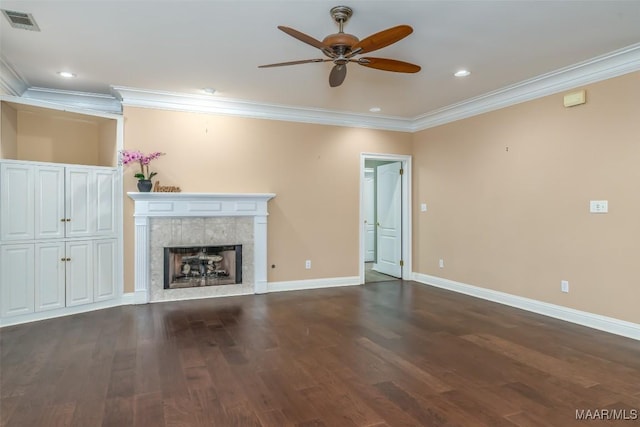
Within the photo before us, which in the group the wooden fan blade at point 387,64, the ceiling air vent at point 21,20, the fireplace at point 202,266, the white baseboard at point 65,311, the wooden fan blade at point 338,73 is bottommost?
the white baseboard at point 65,311

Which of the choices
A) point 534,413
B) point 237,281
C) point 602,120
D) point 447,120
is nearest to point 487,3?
point 602,120

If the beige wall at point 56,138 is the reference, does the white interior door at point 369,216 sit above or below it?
below

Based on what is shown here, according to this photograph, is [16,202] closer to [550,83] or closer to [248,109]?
[248,109]

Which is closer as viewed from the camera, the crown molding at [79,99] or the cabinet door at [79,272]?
the cabinet door at [79,272]

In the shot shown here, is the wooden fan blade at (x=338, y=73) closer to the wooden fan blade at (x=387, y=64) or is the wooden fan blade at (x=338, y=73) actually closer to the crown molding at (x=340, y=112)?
the wooden fan blade at (x=387, y=64)

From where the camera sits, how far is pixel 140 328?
399cm

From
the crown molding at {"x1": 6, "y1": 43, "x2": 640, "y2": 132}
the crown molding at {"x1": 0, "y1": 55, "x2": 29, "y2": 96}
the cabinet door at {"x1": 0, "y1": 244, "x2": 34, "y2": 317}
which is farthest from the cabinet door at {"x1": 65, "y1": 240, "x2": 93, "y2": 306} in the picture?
the crown molding at {"x1": 0, "y1": 55, "x2": 29, "y2": 96}

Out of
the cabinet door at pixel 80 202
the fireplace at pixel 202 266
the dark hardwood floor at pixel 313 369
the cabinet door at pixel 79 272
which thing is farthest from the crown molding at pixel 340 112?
the dark hardwood floor at pixel 313 369

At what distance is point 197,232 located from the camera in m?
5.29

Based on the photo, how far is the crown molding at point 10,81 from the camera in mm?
4094

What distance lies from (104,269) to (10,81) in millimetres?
2449

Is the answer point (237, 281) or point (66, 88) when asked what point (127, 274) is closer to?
point (237, 281)

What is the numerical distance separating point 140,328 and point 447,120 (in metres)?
5.16

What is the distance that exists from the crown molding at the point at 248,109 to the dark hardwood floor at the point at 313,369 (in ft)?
9.02
